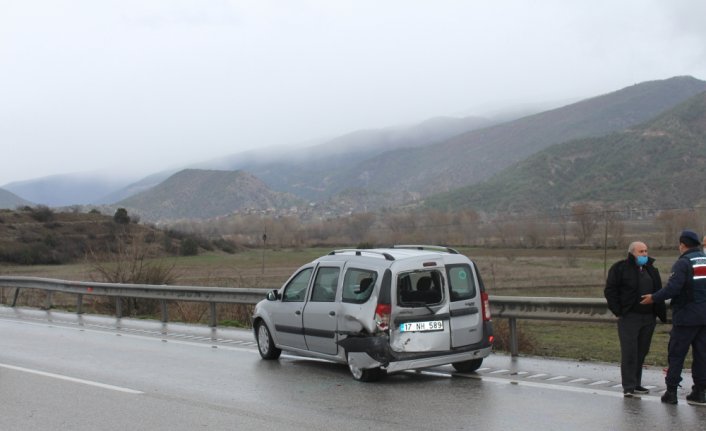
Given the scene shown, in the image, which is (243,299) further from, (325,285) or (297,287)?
(325,285)

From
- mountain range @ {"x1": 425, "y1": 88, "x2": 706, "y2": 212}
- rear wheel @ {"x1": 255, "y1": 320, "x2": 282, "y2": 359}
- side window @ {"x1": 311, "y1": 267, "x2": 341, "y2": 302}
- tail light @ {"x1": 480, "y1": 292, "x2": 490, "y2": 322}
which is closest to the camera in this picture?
tail light @ {"x1": 480, "y1": 292, "x2": 490, "y2": 322}

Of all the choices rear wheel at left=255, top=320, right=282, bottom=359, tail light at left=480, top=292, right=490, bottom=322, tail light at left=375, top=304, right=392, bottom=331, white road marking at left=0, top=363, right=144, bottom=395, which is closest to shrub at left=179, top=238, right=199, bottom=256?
rear wheel at left=255, top=320, right=282, bottom=359

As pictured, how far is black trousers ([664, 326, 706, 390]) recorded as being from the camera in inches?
339

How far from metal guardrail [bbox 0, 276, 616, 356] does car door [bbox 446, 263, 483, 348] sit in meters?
1.72

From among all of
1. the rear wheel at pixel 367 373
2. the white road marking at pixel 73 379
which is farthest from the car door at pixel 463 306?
the white road marking at pixel 73 379

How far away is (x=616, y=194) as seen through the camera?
105 m

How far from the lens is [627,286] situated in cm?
914

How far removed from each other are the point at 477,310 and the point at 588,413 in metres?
2.65

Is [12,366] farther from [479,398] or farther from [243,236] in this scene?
[243,236]

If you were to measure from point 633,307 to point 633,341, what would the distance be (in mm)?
364

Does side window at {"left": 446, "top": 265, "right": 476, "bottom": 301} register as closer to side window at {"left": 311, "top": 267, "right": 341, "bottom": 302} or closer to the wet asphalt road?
the wet asphalt road

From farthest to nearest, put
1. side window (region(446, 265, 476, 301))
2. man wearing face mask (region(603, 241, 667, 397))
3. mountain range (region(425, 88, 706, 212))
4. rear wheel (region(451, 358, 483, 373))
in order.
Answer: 1. mountain range (region(425, 88, 706, 212))
2. rear wheel (region(451, 358, 483, 373))
3. side window (region(446, 265, 476, 301))
4. man wearing face mask (region(603, 241, 667, 397))

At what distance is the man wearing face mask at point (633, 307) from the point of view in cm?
911

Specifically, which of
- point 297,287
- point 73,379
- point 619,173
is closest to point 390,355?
point 297,287
